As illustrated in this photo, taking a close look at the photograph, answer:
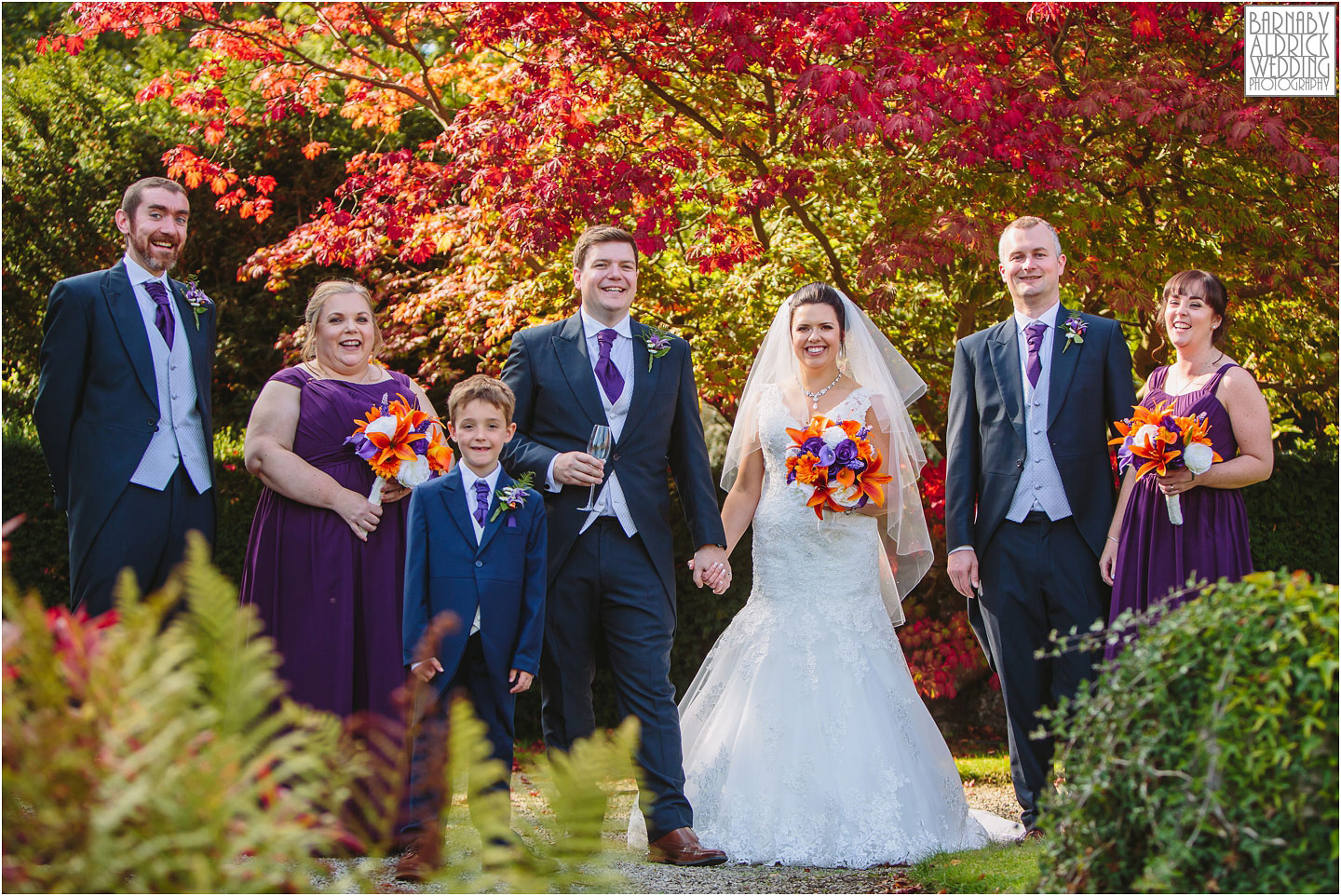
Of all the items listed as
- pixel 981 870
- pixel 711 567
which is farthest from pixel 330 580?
pixel 981 870

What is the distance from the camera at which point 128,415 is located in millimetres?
4398

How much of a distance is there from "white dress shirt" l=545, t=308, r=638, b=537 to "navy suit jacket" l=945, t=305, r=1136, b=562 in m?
1.42

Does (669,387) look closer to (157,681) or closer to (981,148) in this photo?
(981,148)

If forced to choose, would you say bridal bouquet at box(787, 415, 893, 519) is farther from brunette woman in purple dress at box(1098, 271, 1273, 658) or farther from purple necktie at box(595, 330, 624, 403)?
brunette woman in purple dress at box(1098, 271, 1273, 658)

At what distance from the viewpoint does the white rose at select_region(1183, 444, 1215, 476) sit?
4.57 metres

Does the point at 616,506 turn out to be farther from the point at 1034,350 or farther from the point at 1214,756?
the point at 1214,756

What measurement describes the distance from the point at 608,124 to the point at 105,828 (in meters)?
5.63

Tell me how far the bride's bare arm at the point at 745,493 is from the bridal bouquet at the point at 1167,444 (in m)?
1.60

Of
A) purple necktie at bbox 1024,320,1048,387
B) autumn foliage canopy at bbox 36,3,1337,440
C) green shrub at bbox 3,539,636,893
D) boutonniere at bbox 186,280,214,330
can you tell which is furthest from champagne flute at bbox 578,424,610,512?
green shrub at bbox 3,539,636,893

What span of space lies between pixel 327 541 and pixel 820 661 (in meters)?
2.08

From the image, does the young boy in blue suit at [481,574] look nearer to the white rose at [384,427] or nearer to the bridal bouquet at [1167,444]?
the white rose at [384,427]

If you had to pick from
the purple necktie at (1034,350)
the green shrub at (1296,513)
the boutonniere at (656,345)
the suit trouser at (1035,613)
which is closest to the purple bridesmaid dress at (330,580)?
the boutonniere at (656,345)

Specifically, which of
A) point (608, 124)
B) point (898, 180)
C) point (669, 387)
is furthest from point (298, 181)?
point (669, 387)

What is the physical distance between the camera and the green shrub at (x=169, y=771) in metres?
1.49
